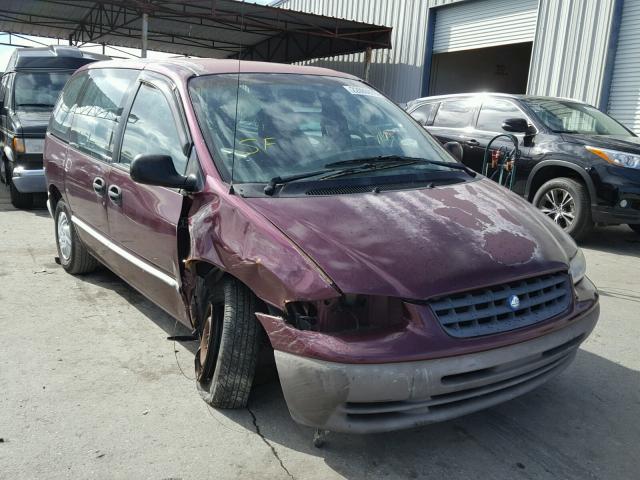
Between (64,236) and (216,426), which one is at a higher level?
(64,236)

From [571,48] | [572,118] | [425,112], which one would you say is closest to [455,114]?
[425,112]

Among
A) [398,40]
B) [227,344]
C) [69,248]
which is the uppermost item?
[398,40]


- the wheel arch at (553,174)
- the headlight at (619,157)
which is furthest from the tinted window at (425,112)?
the headlight at (619,157)

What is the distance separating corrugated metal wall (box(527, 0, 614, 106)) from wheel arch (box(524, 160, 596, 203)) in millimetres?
4376

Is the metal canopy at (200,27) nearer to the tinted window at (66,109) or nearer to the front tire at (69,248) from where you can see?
the tinted window at (66,109)

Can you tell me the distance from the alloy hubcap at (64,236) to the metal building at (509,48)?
956cm

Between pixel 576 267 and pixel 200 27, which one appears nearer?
pixel 576 267

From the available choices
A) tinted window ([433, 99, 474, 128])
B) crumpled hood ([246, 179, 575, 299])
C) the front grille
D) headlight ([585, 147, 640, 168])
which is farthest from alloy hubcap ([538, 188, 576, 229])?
the front grille

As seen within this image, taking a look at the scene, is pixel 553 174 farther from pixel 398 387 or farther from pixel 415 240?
pixel 398 387

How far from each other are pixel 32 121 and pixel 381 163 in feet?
22.3

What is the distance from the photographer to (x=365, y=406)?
2324 millimetres

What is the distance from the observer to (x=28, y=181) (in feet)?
26.1

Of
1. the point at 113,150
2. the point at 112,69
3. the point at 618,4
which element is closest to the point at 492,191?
the point at 113,150

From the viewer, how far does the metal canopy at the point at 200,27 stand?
16656 millimetres
